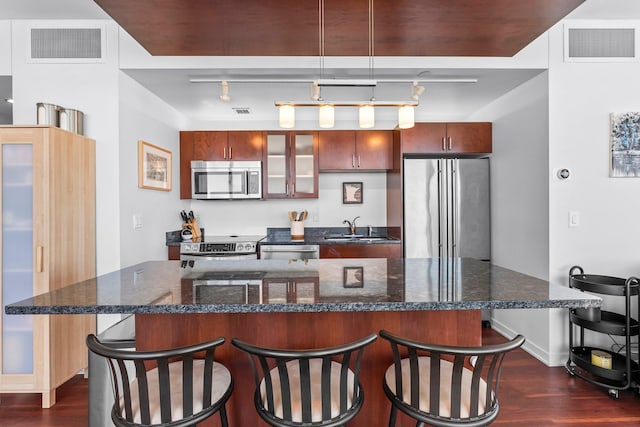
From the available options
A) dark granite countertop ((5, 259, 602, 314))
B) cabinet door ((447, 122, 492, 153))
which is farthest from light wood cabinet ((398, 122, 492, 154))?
dark granite countertop ((5, 259, 602, 314))

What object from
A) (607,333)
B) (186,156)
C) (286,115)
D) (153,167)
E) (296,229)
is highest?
(186,156)

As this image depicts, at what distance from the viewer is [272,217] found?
4.51 meters

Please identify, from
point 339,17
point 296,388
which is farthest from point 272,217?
point 296,388

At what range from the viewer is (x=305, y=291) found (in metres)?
1.45

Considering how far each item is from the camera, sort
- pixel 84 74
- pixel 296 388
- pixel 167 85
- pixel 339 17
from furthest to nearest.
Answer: pixel 167 85 < pixel 84 74 < pixel 339 17 < pixel 296 388

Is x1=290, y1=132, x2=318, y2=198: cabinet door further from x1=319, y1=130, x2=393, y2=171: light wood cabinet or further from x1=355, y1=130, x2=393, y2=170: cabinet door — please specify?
x1=355, y1=130, x2=393, y2=170: cabinet door

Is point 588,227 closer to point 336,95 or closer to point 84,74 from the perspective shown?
point 336,95

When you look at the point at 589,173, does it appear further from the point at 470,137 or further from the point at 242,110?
the point at 242,110

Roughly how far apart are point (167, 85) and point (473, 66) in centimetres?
271

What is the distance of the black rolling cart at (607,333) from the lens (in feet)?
7.67

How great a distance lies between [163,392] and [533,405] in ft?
7.61

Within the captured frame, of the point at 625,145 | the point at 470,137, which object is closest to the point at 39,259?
the point at 470,137

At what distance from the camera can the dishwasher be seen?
3.82 meters

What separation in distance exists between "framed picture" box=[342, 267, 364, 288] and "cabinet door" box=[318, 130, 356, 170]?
2.32m
